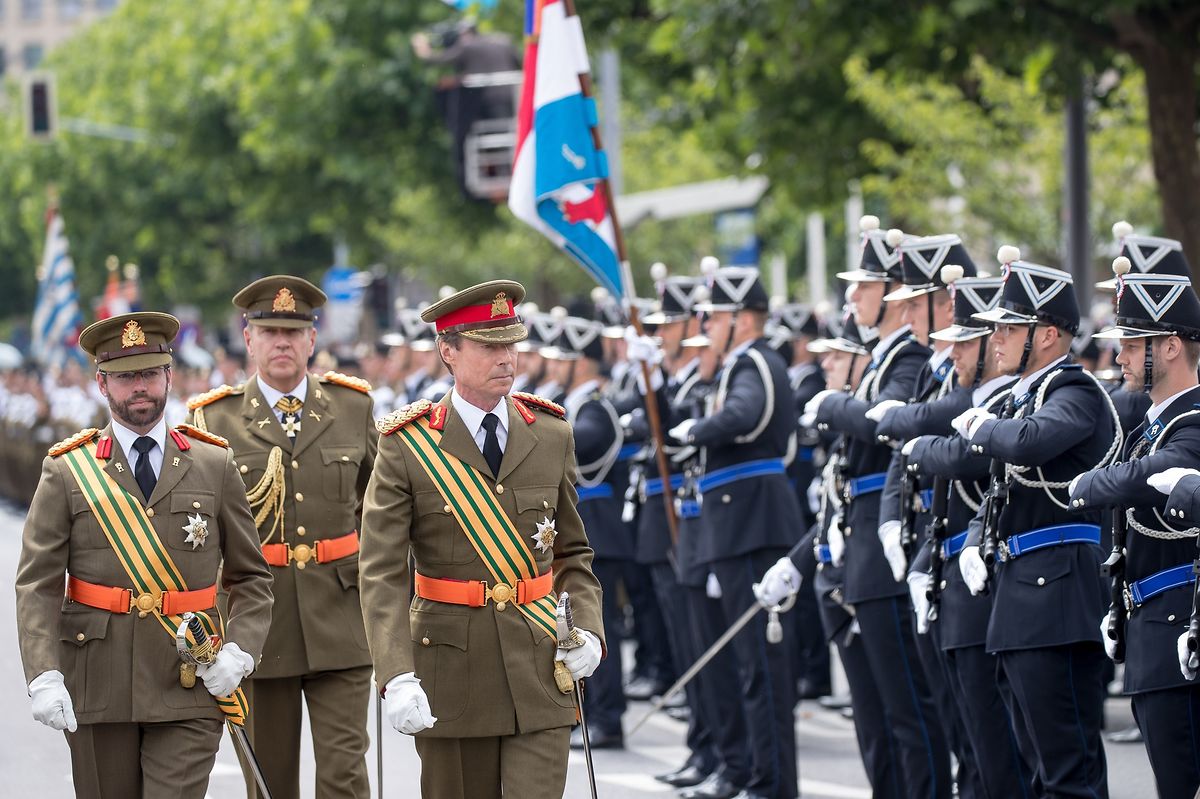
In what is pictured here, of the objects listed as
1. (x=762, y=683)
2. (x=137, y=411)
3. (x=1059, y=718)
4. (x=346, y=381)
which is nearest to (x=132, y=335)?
(x=137, y=411)

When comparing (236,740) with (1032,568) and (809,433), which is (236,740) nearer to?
(1032,568)

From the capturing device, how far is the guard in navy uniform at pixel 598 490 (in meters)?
11.4

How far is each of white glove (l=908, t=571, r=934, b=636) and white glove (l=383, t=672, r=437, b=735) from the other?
7.86ft

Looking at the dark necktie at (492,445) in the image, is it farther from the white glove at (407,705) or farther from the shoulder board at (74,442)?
the shoulder board at (74,442)

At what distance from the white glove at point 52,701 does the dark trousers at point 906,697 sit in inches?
137

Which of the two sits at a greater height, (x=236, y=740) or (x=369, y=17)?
(x=369, y=17)

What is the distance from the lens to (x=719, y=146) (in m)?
20.6

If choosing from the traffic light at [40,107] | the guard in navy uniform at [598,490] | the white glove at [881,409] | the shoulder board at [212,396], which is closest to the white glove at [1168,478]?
the white glove at [881,409]

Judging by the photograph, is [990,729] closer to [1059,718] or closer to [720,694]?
[1059,718]

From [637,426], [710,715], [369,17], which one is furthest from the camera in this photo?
[369,17]

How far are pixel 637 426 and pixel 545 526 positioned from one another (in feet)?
18.1

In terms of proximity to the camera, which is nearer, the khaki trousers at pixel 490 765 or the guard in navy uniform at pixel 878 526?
the khaki trousers at pixel 490 765

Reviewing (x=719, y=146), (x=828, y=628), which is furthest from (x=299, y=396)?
(x=719, y=146)

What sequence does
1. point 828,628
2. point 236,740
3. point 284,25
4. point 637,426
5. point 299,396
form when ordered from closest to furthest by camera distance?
point 236,740 < point 299,396 < point 828,628 < point 637,426 < point 284,25
